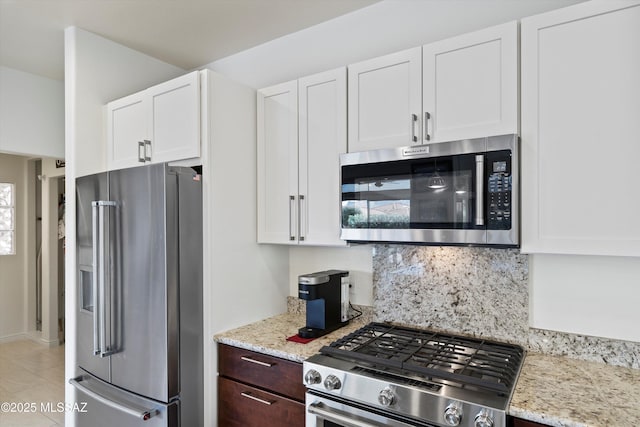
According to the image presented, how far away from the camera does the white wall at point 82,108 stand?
2579mm

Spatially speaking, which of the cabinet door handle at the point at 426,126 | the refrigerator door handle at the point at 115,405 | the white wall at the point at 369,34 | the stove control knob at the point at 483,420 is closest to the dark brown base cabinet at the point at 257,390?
the refrigerator door handle at the point at 115,405

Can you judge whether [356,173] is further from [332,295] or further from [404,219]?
[332,295]

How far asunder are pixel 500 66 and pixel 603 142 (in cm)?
48

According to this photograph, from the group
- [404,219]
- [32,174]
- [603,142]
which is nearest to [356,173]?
[404,219]

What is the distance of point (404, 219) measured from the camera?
6.00 feet

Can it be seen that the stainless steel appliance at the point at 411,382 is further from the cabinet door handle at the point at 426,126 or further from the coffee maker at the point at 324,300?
the cabinet door handle at the point at 426,126

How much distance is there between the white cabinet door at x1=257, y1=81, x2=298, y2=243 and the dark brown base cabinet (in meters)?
0.66

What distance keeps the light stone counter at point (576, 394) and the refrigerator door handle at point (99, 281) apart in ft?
6.76

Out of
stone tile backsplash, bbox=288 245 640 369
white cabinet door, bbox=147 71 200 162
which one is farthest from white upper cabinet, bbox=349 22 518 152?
white cabinet door, bbox=147 71 200 162

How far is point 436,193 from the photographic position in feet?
5.70

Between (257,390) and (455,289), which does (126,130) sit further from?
(455,289)

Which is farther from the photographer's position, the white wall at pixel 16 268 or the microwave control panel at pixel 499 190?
the white wall at pixel 16 268

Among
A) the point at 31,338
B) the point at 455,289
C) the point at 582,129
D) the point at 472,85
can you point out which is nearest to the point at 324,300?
the point at 455,289

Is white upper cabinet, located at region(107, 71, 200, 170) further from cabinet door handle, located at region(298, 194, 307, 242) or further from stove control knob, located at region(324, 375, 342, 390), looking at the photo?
stove control knob, located at region(324, 375, 342, 390)
